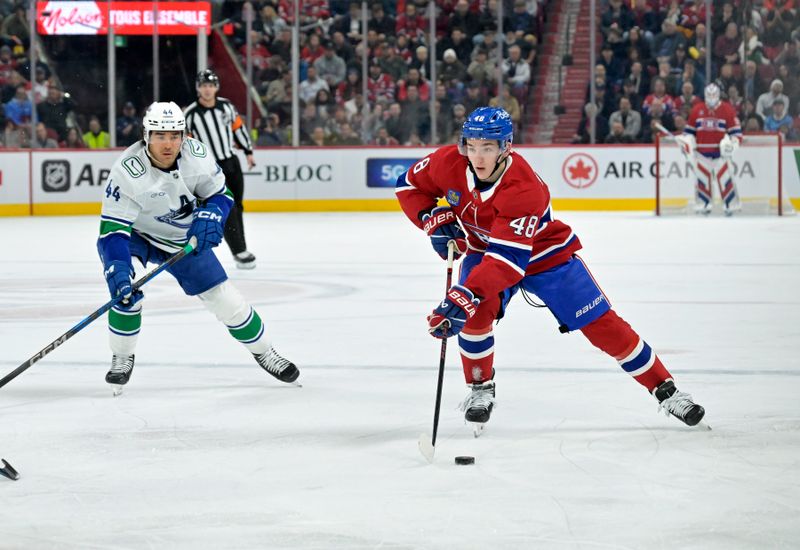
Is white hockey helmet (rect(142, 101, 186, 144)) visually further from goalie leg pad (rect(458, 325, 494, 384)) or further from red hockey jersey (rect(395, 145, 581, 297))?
goalie leg pad (rect(458, 325, 494, 384))

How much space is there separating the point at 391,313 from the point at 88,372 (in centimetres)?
186

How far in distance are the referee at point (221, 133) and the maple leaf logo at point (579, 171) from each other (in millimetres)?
6107

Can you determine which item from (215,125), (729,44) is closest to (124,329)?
(215,125)

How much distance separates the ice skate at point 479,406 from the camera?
11.7 feet

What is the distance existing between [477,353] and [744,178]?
10.4m

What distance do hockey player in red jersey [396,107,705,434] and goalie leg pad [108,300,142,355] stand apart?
107 cm

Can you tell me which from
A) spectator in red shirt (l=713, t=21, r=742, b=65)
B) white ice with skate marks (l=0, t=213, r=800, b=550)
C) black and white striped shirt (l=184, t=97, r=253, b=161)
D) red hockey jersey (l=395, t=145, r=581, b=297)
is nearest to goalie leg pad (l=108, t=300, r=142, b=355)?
white ice with skate marks (l=0, t=213, r=800, b=550)

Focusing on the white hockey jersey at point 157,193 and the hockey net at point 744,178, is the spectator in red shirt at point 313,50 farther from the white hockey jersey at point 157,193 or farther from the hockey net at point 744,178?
the white hockey jersey at point 157,193

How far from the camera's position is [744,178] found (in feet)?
44.3

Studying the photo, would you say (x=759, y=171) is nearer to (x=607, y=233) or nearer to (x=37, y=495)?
(x=607, y=233)

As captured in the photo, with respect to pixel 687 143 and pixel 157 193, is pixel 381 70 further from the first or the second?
pixel 157 193

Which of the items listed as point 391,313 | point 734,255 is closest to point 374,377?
point 391,313

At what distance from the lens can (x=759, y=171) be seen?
1346 centimetres

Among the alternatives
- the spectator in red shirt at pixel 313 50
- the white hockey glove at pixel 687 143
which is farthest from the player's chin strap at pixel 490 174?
the spectator in red shirt at pixel 313 50
